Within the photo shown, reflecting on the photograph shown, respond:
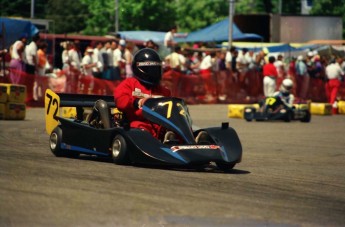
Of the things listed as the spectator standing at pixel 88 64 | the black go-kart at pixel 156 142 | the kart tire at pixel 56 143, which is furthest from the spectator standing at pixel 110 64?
the black go-kart at pixel 156 142

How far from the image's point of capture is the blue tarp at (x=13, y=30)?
86.8 feet

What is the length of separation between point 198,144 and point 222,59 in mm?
20538

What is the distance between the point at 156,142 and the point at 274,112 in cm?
1285

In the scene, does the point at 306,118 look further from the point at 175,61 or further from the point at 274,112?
the point at 175,61

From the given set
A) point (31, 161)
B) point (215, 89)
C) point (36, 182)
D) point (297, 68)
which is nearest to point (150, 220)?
point (36, 182)

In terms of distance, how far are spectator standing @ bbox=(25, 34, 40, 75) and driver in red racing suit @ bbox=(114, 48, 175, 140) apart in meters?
12.9

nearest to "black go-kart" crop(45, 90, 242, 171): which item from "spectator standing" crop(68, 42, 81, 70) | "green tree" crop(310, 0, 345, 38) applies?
"spectator standing" crop(68, 42, 81, 70)

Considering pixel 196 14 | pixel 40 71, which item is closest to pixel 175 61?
pixel 40 71

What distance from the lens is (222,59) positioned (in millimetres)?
31688

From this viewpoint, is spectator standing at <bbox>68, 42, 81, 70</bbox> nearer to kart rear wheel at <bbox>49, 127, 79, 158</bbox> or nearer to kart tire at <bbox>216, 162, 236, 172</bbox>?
kart rear wheel at <bbox>49, 127, 79, 158</bbox>

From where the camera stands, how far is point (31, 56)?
25062 millimetres

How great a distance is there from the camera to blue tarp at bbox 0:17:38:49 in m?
26.5

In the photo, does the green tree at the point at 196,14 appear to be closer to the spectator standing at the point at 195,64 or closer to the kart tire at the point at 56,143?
the spectator standing at the point at 195,64

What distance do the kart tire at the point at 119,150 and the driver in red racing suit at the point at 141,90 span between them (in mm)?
430
